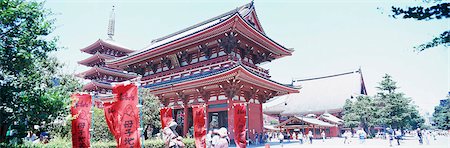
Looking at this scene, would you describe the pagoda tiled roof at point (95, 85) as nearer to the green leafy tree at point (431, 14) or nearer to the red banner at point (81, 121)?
the red banner at point (81, 121)

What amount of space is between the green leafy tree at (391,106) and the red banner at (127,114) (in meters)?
34.9

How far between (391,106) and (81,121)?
1426 inches

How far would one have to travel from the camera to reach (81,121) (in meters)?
8.70

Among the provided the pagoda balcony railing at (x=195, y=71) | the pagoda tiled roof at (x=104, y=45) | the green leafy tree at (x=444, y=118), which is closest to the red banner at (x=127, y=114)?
the pagoda balcony railing at (x=195, y=71)

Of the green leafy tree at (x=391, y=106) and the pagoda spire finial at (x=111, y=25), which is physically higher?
the pagoda spire finial at (x=111, y=25)

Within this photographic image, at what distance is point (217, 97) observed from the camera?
60.7 feet

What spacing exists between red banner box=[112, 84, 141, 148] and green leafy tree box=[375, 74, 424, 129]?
115 ft

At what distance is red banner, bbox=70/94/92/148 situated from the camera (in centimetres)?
858

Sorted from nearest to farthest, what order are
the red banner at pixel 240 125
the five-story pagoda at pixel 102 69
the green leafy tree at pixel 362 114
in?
the red banner at pixel 240 125, the five-story pagoda at pixel 102 69, the green leafy tree at pixel 362 114

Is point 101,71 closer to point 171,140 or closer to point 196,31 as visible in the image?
point 196,31

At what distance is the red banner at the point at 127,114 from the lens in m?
6.75

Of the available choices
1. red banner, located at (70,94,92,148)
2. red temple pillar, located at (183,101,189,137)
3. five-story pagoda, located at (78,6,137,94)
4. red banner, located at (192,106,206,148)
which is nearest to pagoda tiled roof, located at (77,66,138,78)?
five-story pagoda, located at (78,6,137,94)

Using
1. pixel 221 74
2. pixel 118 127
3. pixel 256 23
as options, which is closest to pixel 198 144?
pixel 221 74

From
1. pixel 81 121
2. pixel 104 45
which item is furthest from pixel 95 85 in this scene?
pixel 81 121
